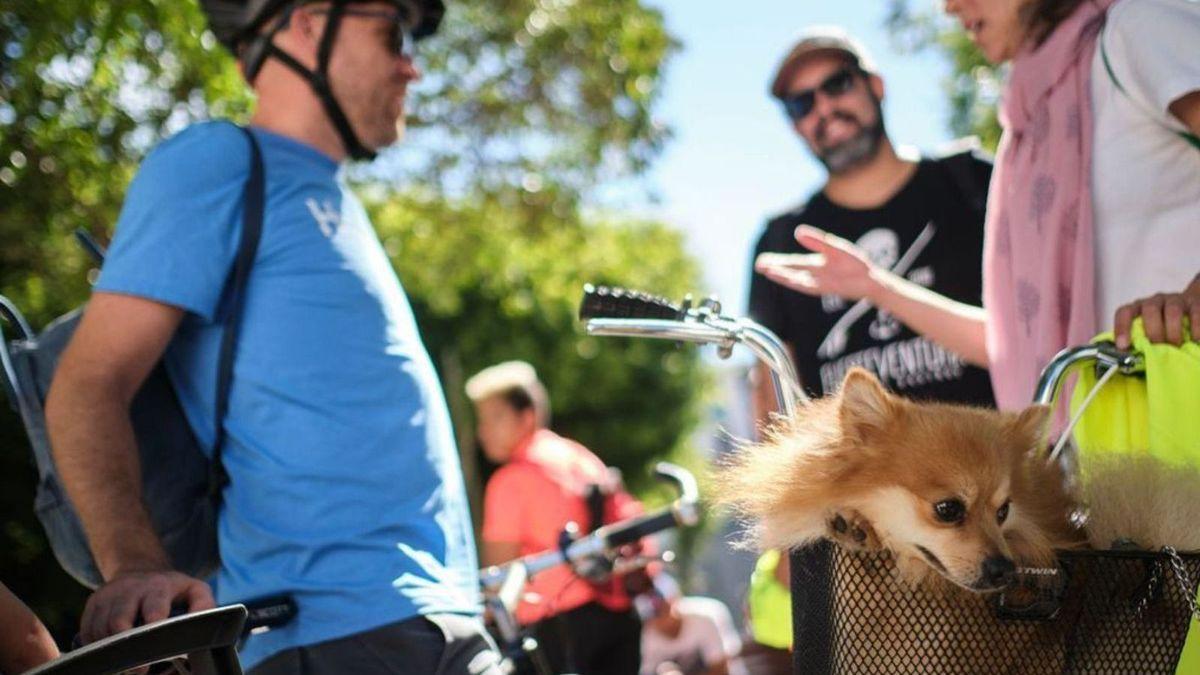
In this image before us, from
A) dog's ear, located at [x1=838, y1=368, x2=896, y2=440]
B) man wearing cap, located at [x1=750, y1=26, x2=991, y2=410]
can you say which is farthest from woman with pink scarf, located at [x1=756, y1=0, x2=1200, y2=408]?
man wearing cap, located at [x1=750, y1=26, x2=991, y2=410]

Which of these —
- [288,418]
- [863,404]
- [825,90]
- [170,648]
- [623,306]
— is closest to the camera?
[170,648]

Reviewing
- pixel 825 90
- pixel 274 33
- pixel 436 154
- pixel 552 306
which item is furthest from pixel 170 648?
pixel 552 306

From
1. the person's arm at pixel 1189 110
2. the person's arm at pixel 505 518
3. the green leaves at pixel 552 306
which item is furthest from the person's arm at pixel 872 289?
the green leaves at pixel 552 306

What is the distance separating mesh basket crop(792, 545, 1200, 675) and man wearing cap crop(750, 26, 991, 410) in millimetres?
1809

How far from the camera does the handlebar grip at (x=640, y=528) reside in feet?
14.7

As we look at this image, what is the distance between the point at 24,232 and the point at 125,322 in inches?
189

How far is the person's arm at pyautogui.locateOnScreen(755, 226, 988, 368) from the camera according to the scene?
295 cm

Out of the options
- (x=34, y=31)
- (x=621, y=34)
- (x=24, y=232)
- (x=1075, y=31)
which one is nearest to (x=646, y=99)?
(x=621, y=34)

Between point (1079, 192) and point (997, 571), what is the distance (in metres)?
1.08

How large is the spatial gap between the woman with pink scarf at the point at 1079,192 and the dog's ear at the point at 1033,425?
0.25 m

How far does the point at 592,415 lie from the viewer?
2267 centimetres

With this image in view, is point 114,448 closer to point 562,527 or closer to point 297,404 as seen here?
point 297,404

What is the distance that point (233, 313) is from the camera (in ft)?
7.99

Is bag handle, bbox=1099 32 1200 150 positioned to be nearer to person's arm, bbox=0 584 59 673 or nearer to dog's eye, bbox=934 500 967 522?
dog's eye, bbox=934 500 967 522
